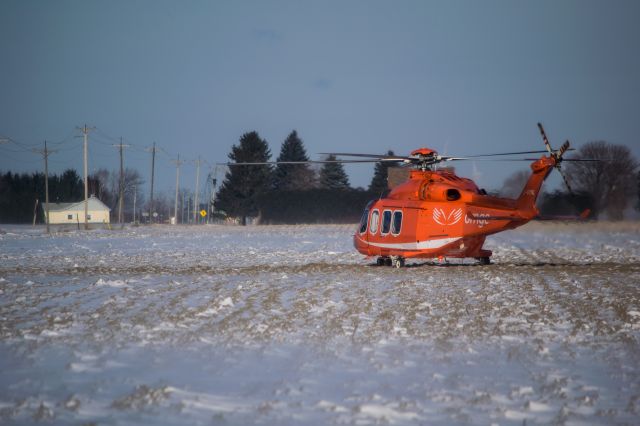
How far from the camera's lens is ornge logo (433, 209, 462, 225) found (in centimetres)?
2102

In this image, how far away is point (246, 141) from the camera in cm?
10569

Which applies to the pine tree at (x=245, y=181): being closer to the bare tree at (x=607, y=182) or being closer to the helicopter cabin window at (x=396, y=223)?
the bare tree at (x=607, y=182)

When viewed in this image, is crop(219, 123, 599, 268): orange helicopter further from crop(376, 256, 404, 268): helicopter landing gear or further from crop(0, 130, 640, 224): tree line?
crop(0, 130, 640, 224): tree line

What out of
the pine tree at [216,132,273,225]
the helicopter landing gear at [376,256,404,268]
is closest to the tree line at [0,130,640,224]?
the pine tree at [216,132,273,225]

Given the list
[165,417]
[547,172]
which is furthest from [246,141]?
[165,417]

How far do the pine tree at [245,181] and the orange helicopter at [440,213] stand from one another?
78048 mm

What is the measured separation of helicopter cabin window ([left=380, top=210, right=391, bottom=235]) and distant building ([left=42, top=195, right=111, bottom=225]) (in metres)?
115

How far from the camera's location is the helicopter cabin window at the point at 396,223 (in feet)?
73.7

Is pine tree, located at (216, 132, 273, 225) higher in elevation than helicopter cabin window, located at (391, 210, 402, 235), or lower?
higher

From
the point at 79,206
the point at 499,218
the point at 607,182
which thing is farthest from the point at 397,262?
the point at 79,206

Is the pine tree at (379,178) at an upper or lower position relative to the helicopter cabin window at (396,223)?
upper

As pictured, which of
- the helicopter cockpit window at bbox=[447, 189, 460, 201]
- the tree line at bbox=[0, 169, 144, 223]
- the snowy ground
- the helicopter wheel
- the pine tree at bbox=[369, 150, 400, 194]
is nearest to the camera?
the snowy ground

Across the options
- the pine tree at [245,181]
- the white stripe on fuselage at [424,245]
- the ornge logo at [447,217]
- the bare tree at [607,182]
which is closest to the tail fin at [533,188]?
the ornge logo at [447,217]

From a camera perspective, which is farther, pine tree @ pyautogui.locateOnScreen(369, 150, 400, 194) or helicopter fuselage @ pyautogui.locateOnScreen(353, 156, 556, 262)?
pine tree @ pyautogui.locateOnScreen(369, 150, 400, 194)
